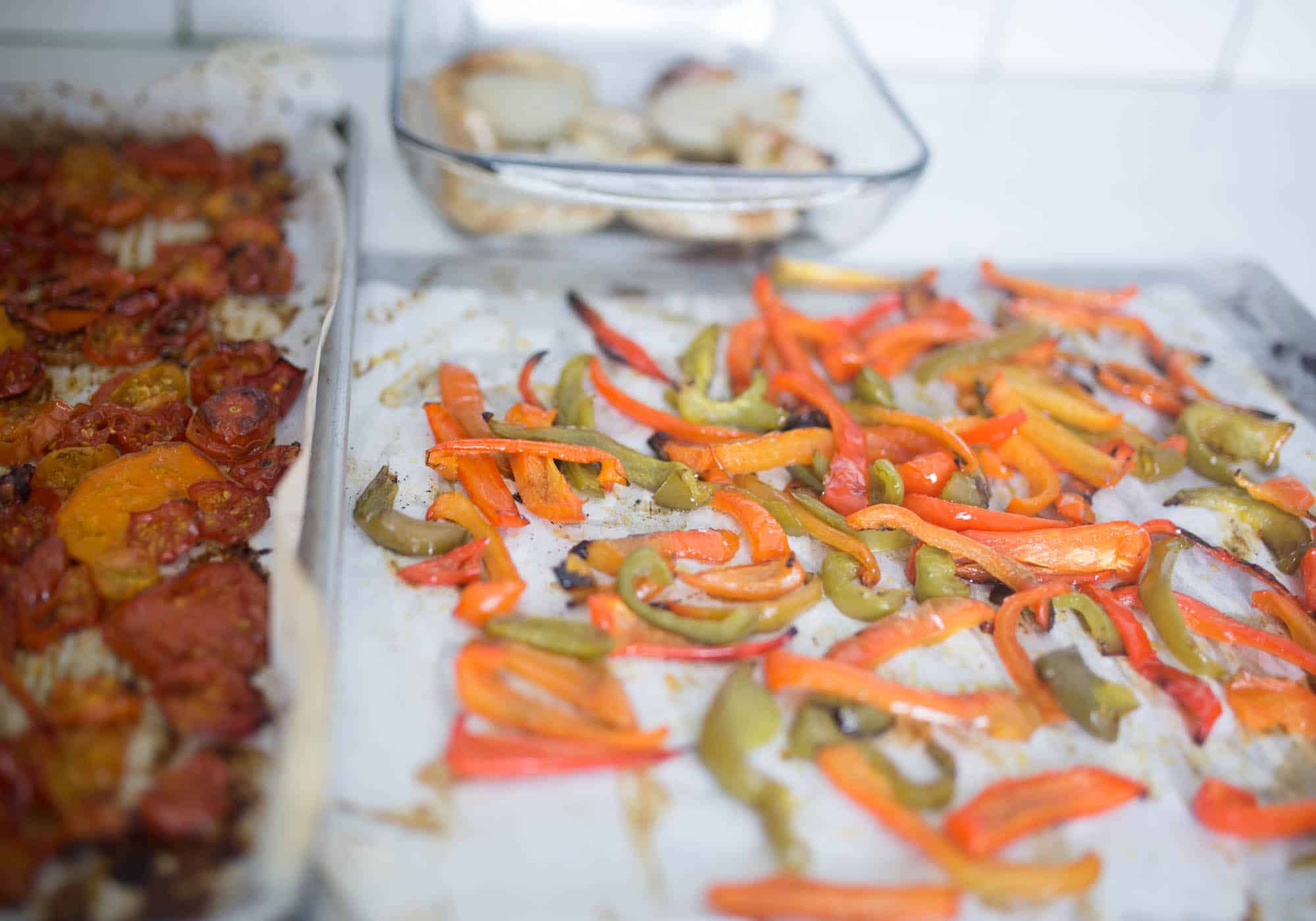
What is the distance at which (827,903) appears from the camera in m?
1.04

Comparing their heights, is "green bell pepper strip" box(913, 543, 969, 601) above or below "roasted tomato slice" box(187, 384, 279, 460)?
above

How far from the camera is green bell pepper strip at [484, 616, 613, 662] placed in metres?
1.28

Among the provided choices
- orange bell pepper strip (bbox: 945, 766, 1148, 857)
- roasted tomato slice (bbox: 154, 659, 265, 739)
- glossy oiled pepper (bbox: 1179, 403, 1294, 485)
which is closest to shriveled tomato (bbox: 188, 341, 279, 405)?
roasted tomato slice (bbox: 154, 659, 265, 739)

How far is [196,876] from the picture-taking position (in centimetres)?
100

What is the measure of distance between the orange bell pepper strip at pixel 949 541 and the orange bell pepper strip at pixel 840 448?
0.05m

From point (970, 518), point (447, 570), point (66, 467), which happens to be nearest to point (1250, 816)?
point (970, 518)

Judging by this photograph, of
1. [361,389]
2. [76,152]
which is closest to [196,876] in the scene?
[361,389]

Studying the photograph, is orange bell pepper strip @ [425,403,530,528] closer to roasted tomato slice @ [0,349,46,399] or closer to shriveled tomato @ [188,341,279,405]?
shriveled tomato @ [188,341,279,405]

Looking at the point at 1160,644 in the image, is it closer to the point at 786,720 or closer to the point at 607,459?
the point at 786,720

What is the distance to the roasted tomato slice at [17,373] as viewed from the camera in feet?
5.04

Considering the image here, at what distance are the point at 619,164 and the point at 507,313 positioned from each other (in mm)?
367

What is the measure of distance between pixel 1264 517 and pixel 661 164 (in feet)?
3.96

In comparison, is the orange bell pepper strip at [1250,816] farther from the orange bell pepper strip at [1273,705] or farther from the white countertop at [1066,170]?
the white countertop at [1066,170]

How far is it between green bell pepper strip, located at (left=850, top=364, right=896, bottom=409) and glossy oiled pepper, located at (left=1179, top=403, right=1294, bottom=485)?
530 mm
